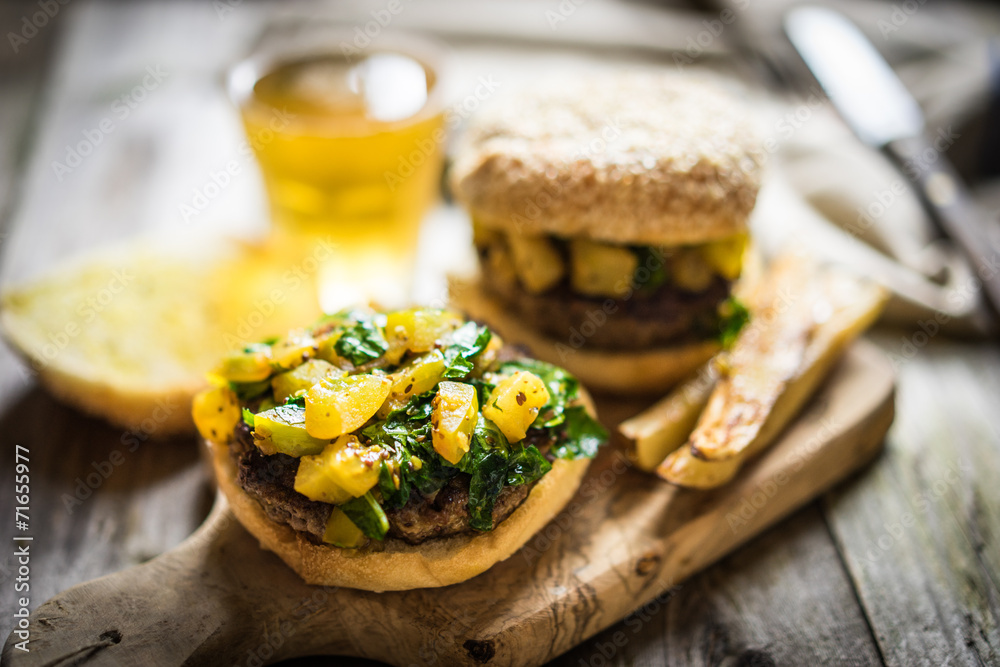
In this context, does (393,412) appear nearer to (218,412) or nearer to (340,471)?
(340,471)

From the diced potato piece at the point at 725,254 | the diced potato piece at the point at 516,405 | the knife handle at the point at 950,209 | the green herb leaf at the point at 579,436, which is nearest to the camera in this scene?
the diced potato piece at the point at 516,405

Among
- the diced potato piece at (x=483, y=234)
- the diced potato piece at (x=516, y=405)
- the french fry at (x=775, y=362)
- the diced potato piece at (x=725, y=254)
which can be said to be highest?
the diced potato piece at (x=516, y=405)

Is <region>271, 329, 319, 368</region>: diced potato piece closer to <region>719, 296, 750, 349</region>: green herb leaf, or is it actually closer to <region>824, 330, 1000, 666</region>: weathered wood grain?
<region>719, 296, 750, 349</region>: green herb leaf

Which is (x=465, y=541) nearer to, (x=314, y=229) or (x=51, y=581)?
(x=51, y=581)

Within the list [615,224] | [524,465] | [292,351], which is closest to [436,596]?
[524,465]

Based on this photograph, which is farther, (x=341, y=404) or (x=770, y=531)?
(x=770, y=531)

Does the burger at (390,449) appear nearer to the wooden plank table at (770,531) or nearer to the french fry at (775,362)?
the french fry at (775,362)

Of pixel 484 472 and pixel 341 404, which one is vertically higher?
pixel 341 404

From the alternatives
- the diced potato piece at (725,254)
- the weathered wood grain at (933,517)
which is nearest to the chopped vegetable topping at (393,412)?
the diced potato piece at (725,254)

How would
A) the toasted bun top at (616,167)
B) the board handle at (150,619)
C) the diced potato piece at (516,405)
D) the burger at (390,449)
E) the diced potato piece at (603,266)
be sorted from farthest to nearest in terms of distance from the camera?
the diced potato piece at (603,266), the toasted bun top at (616,167), the diced potato piece at (516,405), the burger at (390,449), the board handle at (150,619)
